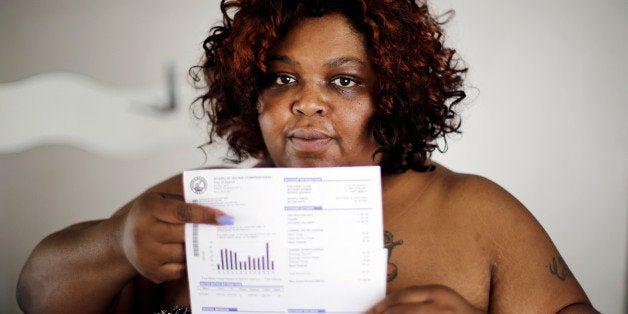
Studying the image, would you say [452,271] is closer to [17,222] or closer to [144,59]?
[144,59]

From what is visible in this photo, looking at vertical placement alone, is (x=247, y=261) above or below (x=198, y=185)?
below

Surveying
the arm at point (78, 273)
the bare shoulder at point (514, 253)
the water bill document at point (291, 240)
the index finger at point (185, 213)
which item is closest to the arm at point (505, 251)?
the bare shoulder at point (514, 253)

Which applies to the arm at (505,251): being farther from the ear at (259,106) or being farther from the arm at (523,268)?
the ear at (259,106)

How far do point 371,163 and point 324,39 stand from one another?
34cm

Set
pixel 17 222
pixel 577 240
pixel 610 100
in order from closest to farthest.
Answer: pixel 610 100 → pixel 577 240 → pixel 17 222

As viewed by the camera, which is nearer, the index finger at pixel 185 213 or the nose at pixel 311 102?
the index finger at pixel 185 213

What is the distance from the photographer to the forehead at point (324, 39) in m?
1.17

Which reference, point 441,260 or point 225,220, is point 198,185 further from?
point 441,260

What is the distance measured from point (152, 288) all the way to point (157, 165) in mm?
1025

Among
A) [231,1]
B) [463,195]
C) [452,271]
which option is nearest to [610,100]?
[463,195]

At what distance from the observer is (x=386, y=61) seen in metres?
1.21

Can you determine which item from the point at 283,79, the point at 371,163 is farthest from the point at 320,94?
the point at 371,163

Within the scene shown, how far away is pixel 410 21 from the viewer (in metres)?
1.27

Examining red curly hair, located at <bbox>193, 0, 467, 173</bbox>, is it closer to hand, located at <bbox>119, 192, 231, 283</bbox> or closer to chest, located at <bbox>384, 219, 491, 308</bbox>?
chest, located at <bbox>384, 219, 491, 308</bbox>
